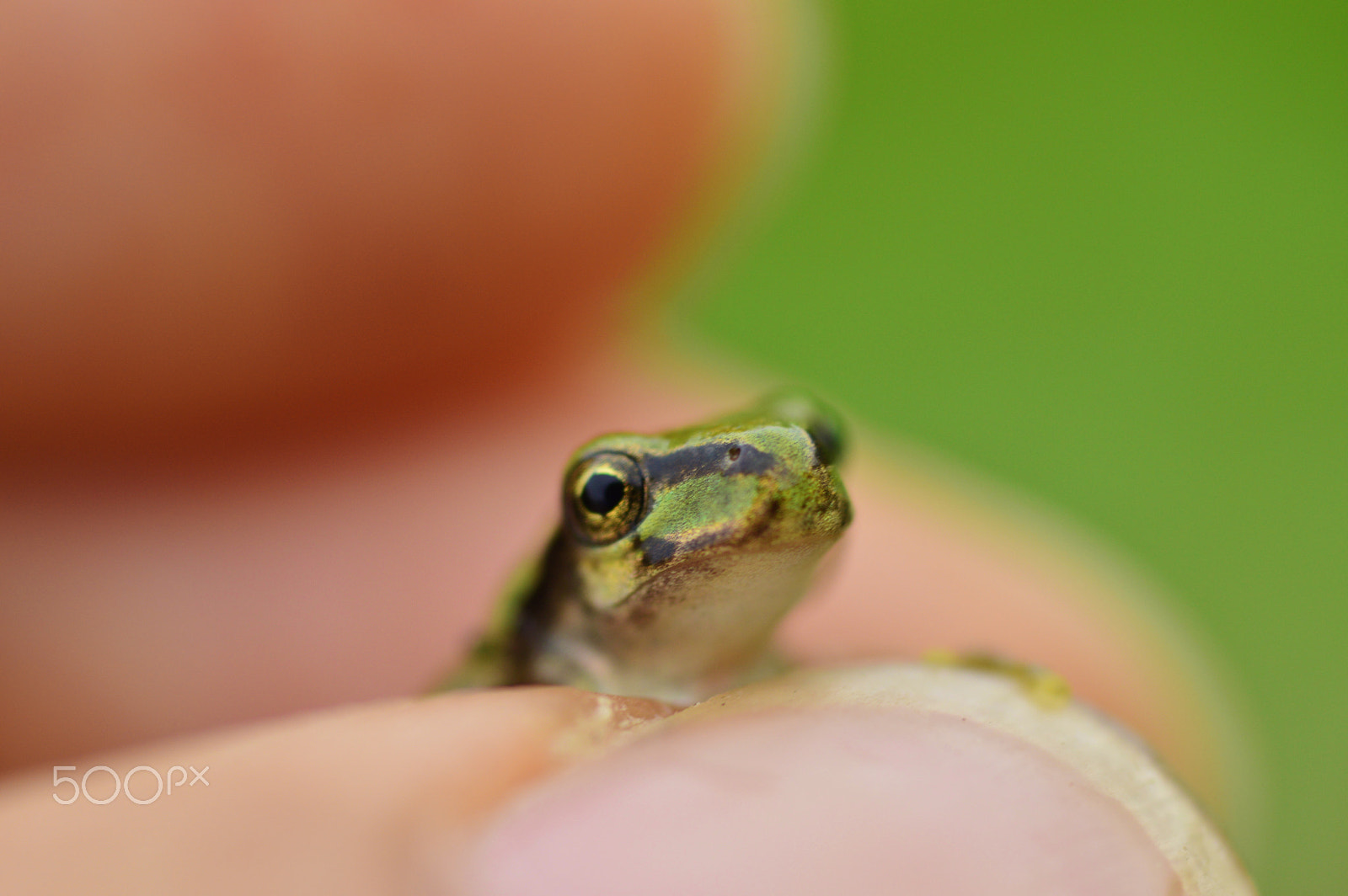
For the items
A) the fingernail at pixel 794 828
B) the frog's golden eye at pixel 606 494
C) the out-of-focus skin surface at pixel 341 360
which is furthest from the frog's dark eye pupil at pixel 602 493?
the out-of-focus skin surface at pixel 341 360

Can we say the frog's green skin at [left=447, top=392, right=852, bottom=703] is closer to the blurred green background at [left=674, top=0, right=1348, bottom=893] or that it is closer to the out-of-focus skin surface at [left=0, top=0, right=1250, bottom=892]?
the out-of-focus skin surface at [left=0, top=0, right=1250, bottom=892]

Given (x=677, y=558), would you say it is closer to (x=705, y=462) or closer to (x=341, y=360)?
(x=705, y=462)

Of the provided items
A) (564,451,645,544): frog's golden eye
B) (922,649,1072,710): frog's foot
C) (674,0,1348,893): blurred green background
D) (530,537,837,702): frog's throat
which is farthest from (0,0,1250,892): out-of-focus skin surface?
(674,0,1348,893): blurred green background

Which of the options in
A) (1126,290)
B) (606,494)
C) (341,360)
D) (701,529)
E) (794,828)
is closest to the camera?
(794,828)

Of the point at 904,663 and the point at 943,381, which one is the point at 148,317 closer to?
the point at 904,663

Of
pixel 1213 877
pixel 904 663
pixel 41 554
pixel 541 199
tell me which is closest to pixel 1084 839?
pixel 1213 877

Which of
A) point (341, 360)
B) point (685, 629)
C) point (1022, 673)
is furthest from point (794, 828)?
point (341, 360)
